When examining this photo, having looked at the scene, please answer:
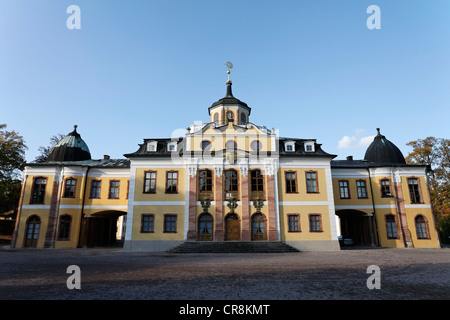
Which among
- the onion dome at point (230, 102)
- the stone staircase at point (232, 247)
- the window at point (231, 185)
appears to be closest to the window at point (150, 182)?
the stone staircase at point (232, 247)

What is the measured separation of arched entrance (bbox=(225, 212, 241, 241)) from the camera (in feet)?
79.9

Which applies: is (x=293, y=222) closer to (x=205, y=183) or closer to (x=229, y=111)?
(x=205, y=183)

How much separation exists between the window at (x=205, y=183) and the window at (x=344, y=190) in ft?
44.3

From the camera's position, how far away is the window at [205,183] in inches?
989

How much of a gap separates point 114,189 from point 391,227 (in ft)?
91.7

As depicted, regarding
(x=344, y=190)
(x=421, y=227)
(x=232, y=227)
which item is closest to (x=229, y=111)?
(x=232, y=227)

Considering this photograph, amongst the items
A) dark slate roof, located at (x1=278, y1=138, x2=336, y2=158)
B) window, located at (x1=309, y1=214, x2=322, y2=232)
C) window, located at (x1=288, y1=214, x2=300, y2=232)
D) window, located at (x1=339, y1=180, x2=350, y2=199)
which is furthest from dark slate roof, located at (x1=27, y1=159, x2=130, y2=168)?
window, located at (x1=339, y1=180, x2=350, y2=199)

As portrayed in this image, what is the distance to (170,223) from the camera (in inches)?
967

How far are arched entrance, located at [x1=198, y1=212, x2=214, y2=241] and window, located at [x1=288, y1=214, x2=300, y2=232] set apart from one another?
713 cm

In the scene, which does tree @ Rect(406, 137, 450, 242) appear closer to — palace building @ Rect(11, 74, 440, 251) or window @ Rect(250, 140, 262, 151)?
palace building @ Rect(11, 74, 440, 251)

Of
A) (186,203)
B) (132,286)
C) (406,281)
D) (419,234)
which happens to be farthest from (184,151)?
(419,234)

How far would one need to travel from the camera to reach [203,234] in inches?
955
